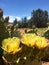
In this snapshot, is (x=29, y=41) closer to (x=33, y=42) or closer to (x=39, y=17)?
(x=33, y=42)

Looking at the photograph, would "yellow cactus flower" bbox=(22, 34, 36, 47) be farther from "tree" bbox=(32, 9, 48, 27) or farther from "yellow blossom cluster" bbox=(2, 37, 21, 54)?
"tree" bbox=(32, 9, 48, 27)

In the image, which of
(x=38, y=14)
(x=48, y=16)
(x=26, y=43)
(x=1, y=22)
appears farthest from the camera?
(x=48, y=16)

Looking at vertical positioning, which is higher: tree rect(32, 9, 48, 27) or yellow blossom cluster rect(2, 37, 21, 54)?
yellow blossom cluster rect(2, 37, 21, 54)

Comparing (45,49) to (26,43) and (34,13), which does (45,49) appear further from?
(34,13)

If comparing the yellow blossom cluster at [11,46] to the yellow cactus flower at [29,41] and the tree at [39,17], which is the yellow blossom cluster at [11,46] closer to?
the yellow cactus flower at [29,41]

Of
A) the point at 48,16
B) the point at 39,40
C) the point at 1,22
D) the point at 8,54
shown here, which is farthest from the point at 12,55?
the point at 48,16

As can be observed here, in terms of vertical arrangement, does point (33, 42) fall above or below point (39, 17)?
above

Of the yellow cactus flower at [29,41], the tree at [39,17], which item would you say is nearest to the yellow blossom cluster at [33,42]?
the yellow cactus flower at [29,41]

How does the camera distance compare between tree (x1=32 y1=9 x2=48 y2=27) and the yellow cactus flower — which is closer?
the yellow cactus flower

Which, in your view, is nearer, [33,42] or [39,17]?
[33,42]

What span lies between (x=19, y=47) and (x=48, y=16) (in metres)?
28.7

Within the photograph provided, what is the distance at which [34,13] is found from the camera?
27562mm

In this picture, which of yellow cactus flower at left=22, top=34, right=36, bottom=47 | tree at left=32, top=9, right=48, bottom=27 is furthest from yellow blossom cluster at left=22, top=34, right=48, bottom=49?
tree at left=32, top=9, right=48, bottom=27

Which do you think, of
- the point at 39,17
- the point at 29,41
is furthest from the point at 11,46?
the point at 39,17
